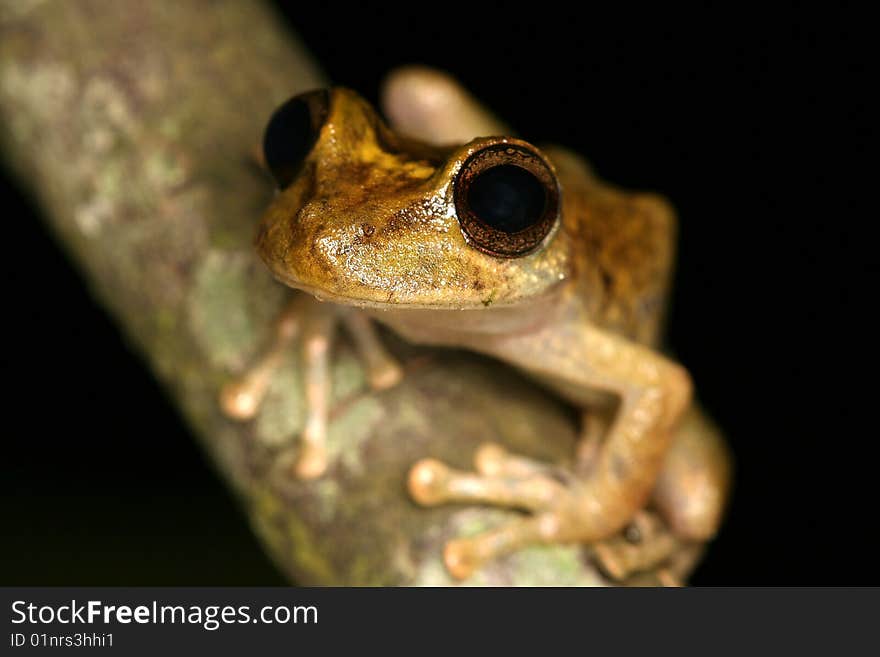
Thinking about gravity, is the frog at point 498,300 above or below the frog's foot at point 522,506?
above

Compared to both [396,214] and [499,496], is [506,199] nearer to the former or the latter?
[396,214]

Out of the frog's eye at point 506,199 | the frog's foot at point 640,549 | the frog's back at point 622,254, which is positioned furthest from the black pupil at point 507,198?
the frog's foot at point 640,549

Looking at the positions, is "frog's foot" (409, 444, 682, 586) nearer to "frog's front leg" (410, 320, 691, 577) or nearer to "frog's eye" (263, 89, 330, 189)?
"frog's front leg" (410, 320, 691, 577)

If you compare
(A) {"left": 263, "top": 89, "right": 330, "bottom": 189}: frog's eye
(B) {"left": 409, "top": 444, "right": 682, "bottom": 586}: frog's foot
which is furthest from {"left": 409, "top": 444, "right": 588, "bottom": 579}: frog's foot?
(A) {"left": 263, "top": 89, "right": 330, "bottom": 189}: frog's eye

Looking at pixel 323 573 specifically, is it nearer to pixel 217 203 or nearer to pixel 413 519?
pixel 413 519

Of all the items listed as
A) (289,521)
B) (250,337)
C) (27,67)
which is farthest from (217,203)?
(289,521)

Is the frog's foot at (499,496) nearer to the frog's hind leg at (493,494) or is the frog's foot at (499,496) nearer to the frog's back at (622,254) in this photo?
the frog's hind leg at (493,494)

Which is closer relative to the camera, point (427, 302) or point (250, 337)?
point (427, 302)
